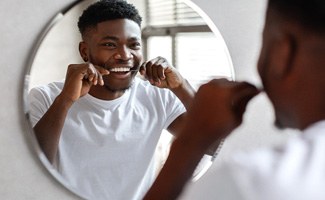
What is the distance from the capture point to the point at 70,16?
89 cm

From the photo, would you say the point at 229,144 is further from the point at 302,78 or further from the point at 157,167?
the point at 302,78

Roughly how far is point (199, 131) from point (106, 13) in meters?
0.51

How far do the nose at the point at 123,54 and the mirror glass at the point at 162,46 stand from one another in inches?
1.2

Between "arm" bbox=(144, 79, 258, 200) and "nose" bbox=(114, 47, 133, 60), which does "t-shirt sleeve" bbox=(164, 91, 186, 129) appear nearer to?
"nose" bbox=(114, 47, 133, 60)

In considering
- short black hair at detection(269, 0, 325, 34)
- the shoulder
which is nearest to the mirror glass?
the shoulder

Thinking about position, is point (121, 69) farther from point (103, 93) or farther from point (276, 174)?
point (276, 174)

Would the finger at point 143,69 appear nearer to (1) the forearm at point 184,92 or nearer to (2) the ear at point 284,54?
(1) the forearm at point 184,92

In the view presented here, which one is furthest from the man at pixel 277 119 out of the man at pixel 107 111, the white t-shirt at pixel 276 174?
the man at pixel 107 111

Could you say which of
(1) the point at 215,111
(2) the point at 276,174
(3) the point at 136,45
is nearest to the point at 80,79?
(3) the point at 136,45

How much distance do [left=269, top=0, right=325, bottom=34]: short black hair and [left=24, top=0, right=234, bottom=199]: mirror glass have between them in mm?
526

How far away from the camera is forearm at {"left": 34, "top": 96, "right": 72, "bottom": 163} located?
0.89 metres

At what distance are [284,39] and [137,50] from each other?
0.56 meters

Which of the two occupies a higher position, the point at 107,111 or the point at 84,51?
the point at 84,51

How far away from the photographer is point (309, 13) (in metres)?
0.39
